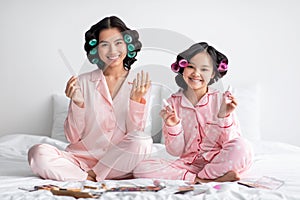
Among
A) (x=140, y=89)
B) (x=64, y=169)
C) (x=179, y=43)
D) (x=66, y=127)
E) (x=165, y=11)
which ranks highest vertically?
(x=165, y=11)

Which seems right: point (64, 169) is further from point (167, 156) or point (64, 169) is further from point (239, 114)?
point (239, 114)

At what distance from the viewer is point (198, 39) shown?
3076 millimetres

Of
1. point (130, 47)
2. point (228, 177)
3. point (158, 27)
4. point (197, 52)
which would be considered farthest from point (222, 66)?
point (158, 27)

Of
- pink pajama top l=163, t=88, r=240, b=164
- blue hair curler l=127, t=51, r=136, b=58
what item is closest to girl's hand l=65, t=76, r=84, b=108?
blue hair curler l=127, t=51, r=136, b=58

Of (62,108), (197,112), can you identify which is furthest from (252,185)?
(62,108)

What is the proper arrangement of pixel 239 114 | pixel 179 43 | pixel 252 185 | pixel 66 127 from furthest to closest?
pixel 239 114 → pixel 179 43 → pixel 66 127 → pixel 252 185

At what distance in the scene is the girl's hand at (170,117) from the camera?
6.41 ft

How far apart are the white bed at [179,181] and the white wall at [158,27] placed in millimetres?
168

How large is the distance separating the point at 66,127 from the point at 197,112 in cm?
51

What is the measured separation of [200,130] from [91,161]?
17.3 inches

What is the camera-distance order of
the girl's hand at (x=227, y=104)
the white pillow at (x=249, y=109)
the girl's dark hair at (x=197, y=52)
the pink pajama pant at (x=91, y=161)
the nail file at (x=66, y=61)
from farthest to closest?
the nail file at (x=66, y=61), the white pillow at (x=249, y=109), the girl's dark hair at (x=197, y=52), the girl's hand at (x=227, y=104), the pink pajama pant at (x=91, y=161)

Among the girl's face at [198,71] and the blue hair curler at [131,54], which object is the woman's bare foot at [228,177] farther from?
the blue hair curler at [131,54]

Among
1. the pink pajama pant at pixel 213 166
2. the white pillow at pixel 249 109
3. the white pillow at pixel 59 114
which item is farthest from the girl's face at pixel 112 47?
the white pillow at pixel 249 109

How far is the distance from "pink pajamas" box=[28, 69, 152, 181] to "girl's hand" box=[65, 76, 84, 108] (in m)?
0.02
